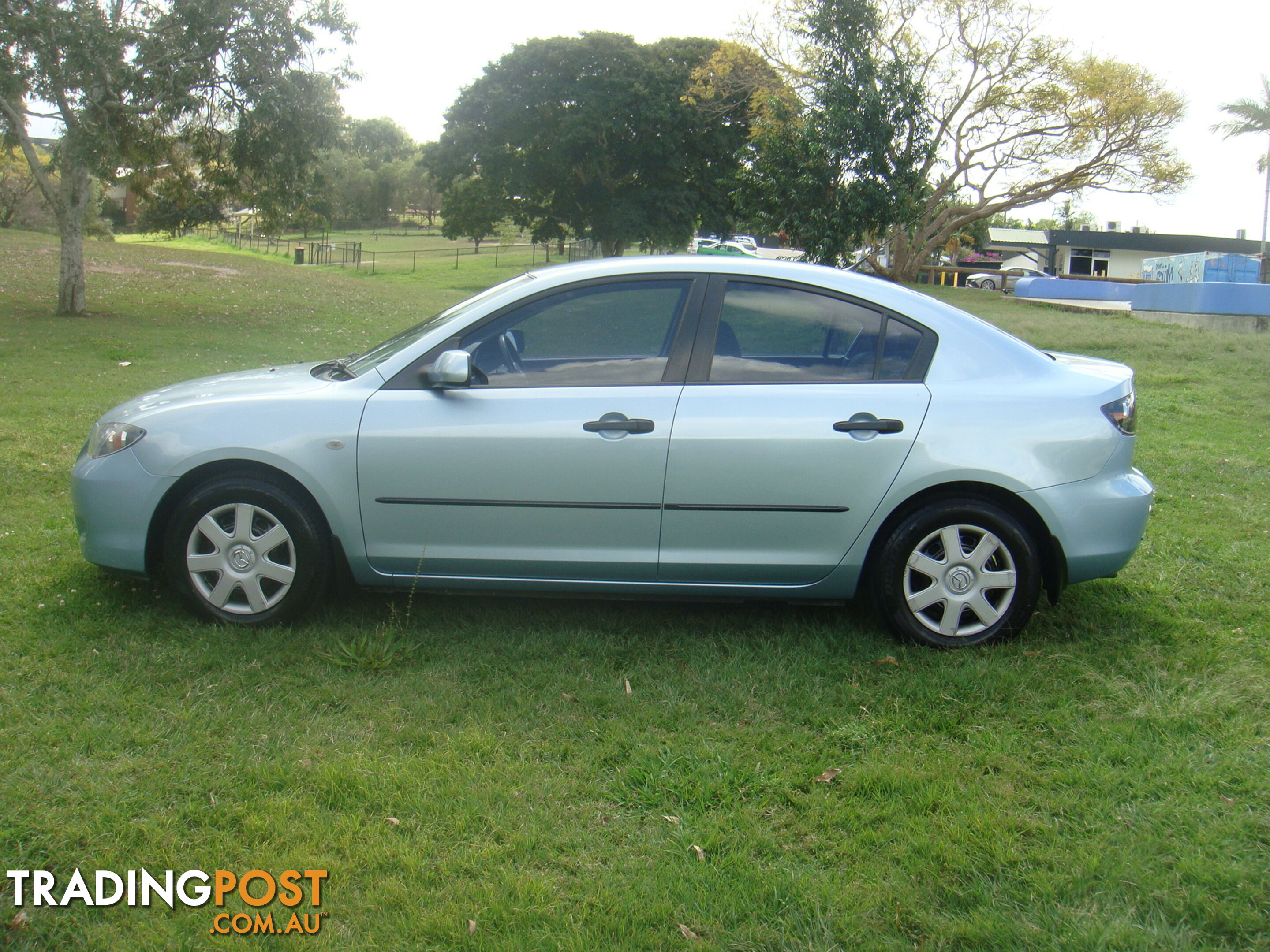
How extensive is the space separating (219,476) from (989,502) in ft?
Answer: 10.5

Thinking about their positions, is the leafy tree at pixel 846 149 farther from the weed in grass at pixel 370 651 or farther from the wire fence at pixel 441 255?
the wire fence at pixel 441 255

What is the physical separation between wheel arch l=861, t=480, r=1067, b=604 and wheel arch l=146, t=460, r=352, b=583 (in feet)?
7.19

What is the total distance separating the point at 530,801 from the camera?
3.12 metres

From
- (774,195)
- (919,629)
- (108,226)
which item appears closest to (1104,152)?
(774,195)

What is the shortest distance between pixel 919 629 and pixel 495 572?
175cm

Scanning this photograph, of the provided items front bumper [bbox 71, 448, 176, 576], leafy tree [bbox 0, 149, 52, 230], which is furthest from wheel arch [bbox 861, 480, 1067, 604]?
leafy tree [bbox 0, 149, 52, 230]

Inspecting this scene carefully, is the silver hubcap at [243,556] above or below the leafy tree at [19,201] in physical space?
below

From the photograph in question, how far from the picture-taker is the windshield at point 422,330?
4.44m

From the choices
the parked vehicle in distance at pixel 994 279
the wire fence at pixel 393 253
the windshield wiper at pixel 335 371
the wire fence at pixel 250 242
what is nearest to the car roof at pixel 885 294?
the windshield wiper at pixel 335 371

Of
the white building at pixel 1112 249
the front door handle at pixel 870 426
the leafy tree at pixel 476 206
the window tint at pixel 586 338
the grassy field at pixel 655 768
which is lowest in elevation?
the grassy field at pixel 655 768

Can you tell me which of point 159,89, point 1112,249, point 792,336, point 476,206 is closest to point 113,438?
→ point 792,336

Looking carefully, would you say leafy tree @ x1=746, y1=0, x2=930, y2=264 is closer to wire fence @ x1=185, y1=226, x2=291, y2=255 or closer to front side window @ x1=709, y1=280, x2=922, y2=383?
front side window @ x1=709, y1=280, x2=922, y2=383

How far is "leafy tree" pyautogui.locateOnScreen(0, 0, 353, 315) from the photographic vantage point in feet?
49.7

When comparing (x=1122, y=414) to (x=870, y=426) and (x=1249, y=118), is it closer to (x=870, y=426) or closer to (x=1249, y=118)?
(x=870, y=426)
